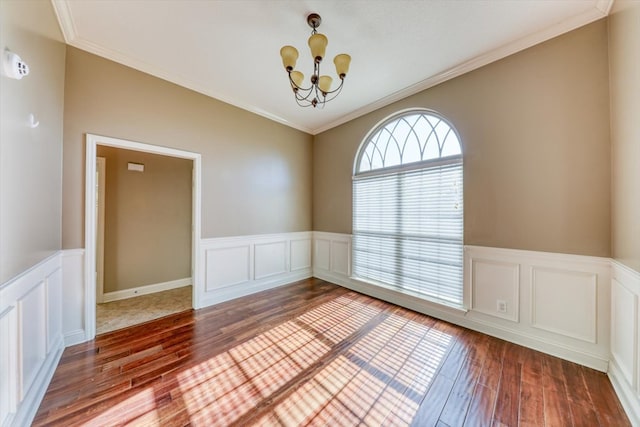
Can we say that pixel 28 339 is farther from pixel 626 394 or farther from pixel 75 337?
pixel 626 394

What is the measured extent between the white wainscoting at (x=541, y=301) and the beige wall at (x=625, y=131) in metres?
0.33

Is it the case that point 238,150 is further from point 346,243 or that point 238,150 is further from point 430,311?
point 430,311

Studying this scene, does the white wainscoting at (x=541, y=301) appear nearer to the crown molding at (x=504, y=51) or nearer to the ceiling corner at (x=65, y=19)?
the crown molding at (x=504, y=51)

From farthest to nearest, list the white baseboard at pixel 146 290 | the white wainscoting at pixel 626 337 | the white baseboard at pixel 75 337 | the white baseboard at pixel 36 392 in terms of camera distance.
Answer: the white baseboard at pixel 146 290, the white baseboard at pixel 75 337, the white wainscoting at pixel 626 337, the white baseboard at pixel 36 392

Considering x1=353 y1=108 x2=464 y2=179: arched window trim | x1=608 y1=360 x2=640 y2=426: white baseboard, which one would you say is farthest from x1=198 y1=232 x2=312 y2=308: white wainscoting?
x1=608 y1=360 x2=640 y2=426: white baseboard

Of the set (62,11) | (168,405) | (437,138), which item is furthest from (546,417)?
(62,11)

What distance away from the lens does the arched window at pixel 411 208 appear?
275 centimetres

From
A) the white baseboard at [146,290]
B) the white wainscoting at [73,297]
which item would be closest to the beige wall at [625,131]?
the white wainscoting at [73,297]

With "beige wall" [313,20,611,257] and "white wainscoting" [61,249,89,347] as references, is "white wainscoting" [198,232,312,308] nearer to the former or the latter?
"white wainscoting" [61,249,89,347]

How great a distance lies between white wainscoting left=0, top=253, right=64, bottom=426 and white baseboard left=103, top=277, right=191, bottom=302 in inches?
58.5

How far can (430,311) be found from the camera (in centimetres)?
287

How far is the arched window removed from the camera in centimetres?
275

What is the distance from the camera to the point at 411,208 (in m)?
3.13

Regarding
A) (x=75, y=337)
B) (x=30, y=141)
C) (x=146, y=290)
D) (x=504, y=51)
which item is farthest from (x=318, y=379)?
(x=504, y=51)
